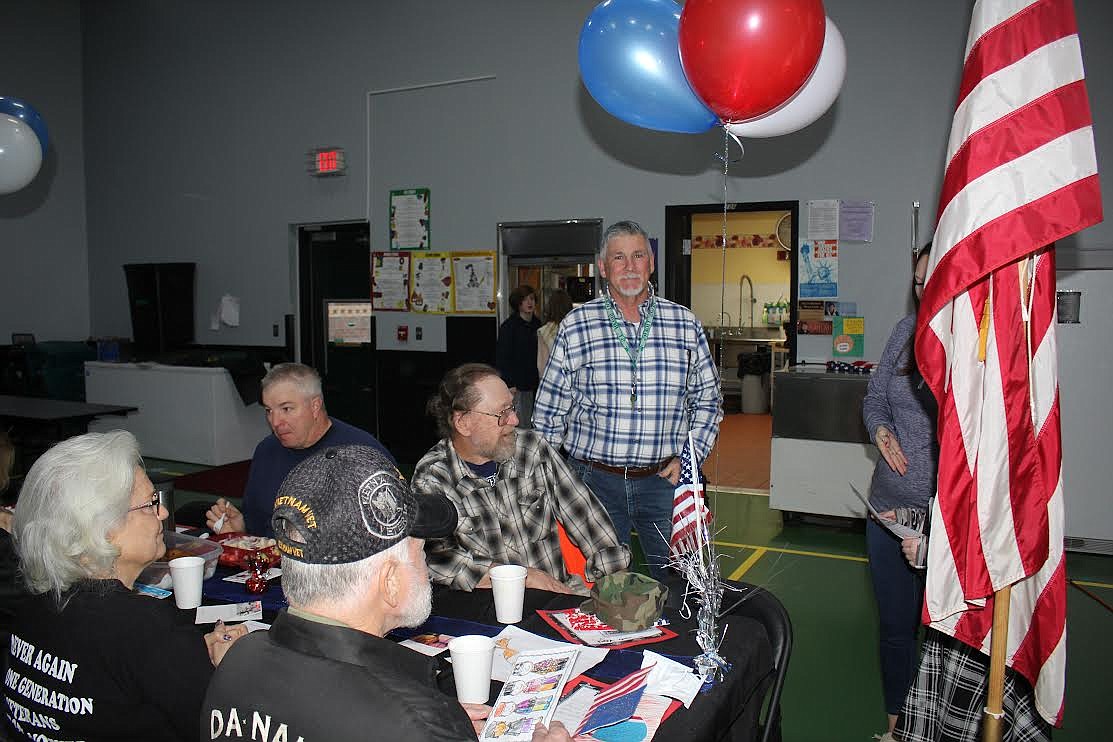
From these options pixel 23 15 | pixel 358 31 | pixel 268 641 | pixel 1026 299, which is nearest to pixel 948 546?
pixel 1026 299

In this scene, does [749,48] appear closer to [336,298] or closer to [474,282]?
[474,282]

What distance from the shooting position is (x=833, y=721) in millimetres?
3277

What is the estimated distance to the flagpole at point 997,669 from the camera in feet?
6.38

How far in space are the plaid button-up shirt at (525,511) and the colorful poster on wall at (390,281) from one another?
601 centimetres

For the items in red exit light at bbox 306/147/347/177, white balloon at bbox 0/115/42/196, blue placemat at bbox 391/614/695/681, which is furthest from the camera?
red exit light at bbox 306/147/347/177

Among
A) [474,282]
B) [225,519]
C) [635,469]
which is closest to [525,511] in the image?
[635,469]

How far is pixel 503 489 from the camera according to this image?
276cm

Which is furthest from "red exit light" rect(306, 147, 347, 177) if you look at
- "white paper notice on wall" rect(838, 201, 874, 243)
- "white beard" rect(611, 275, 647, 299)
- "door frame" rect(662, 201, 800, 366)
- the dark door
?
"white beard" rect(611, 275, 647, 299)

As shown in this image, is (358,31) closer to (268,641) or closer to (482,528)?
(482,528)

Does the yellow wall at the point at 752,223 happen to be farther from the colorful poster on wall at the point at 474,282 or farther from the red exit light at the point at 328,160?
the red exit light at the point at 328,160

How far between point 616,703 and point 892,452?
1.61m

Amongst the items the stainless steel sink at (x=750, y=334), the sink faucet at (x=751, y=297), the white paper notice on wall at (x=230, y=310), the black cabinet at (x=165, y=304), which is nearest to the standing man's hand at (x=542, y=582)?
the white paper notice on wall at (x=230, y=310)

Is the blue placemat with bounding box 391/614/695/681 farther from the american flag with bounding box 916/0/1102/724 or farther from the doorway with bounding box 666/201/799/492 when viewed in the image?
the doorway with bounding box 666/201/799/492

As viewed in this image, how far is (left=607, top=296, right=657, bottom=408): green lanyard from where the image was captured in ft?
11.1
